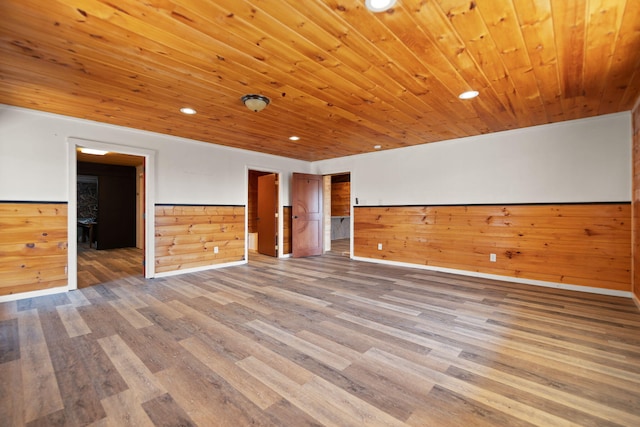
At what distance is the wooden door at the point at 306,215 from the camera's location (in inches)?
257

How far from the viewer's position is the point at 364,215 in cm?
611

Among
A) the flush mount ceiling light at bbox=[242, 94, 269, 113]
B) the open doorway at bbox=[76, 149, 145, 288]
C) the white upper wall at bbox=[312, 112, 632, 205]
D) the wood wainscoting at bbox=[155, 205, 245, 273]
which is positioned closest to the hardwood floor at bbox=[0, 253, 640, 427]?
the wood wainscoting at bbox=[155, 205, 245, 273]

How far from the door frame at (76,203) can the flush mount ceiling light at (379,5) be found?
4.15 metres

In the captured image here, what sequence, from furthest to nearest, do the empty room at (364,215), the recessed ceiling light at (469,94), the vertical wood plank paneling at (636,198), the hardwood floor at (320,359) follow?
the vertical wood plank paneling at (636,198) < the recessed ceiling light at (469,94) < the empty room at (364,215) < the hardwood floor at (320,359)

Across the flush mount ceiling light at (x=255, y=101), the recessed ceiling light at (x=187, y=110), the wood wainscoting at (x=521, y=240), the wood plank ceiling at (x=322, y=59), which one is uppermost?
the recessed ceiling light at (x=187, y=110)

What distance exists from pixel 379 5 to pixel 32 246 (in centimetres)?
472

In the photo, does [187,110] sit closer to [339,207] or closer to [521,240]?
[521,240]

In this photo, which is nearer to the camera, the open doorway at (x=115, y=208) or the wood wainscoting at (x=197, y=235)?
the wood wainscoting at (x=197, y=235)

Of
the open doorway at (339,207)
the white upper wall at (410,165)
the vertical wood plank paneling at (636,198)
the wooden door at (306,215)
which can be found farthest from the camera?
the open doorway at (339,207)

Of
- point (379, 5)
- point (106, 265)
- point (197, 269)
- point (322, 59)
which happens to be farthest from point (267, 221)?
point (379, 5)

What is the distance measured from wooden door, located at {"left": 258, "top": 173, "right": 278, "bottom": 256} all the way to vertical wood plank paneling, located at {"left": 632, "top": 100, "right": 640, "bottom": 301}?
5720 mm

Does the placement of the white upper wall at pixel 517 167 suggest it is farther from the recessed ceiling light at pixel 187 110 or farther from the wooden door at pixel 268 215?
the recessed ceiling light at pixel 187 110

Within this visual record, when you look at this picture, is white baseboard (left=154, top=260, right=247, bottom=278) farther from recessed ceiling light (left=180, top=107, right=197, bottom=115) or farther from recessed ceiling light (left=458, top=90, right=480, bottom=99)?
recessed ceiling light (left=458, top=90, right=480, bottom=99)

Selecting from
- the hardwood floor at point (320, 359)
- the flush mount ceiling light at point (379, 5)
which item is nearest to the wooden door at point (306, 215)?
the hardwood floor at point (320, 359)
